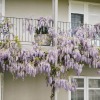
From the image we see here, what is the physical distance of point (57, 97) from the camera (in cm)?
1495

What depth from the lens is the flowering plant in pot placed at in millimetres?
14188

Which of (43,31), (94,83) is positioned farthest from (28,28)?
(94,83)

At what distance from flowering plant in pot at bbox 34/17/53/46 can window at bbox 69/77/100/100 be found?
Answer: 7.76ft

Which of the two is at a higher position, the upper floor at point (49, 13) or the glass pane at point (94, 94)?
the upper floor at point (49, 13)

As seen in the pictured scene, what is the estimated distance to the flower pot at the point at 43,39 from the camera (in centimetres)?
1413

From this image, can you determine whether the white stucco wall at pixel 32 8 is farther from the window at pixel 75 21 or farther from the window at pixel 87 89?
the window at pixel 87 89

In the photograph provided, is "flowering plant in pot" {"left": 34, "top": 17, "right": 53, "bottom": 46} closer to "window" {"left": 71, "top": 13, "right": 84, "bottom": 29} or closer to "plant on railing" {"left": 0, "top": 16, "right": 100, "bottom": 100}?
"plant on railing" {"left": 0, "top": 16, "right": 100, "bottom": 100}

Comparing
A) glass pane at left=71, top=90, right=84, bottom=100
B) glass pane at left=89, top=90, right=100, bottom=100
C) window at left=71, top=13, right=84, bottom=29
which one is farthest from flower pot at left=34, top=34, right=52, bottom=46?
glass pane at left=89, top=90, right=100, bottom=100

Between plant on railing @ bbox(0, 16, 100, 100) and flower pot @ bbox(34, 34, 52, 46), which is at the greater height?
flower pot @ bbox(34, 34, 52, 46)

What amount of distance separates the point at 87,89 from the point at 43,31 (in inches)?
127

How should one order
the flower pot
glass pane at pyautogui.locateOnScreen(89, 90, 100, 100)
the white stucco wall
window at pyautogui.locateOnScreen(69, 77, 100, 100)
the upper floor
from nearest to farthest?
the flower pot
the upper floor
the white stucco wall
window at pyautogui.locateOnScreen(69, 77, 100, 100)
glass pane at pyautogui.locateOnScreen(89, 90, 100, 100)

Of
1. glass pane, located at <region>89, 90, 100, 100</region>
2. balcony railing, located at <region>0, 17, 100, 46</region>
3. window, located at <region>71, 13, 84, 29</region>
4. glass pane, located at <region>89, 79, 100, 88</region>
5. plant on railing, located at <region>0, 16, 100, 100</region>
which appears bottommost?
glass pane, located at <region>89, 90, 100, 100</region>

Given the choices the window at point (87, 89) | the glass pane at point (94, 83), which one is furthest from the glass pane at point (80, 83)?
the glass pane at point (94, 83)

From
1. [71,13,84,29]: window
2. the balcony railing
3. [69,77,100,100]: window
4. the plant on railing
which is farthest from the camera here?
[71,13,84,29]: window
